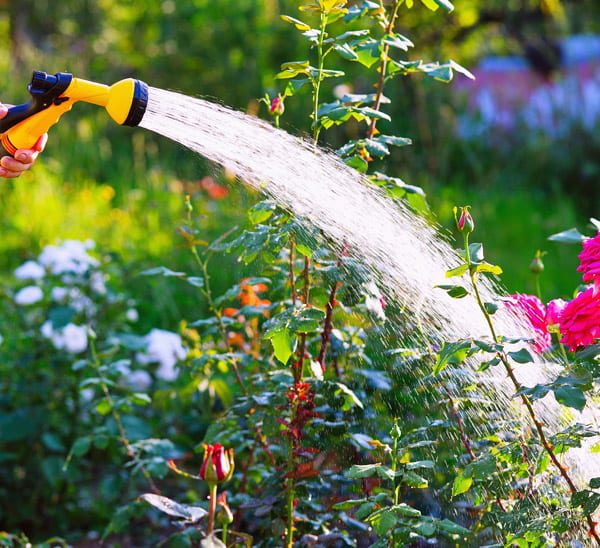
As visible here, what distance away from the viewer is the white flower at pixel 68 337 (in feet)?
8.13

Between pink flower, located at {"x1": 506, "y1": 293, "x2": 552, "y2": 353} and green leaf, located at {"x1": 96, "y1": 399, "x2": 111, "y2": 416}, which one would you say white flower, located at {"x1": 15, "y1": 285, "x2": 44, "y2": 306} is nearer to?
green leaf, located at {"x1": 96, "y1": 399, "x2": 111, "y2": 416}

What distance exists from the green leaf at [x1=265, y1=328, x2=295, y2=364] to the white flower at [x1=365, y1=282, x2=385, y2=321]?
0.17 metres

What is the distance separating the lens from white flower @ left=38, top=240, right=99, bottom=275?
263 centimetres

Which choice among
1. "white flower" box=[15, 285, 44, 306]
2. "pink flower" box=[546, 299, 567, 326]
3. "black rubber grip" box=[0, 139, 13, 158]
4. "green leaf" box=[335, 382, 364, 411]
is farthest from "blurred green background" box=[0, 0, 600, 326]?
"pink flower" box=[546, 299, 567, 326]

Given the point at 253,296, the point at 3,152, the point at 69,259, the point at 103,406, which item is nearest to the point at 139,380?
the point at 69,259

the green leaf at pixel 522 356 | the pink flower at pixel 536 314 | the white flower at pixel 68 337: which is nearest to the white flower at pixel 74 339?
the white flower at pixel 68 337

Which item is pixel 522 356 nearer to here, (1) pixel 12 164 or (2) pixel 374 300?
(2) pixel 374 300

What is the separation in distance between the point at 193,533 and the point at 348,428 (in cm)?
33

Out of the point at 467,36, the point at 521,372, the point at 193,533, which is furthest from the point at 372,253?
the point at 467,36

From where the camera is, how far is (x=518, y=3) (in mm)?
7090

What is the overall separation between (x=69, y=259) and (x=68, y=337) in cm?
26

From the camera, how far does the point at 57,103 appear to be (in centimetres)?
166

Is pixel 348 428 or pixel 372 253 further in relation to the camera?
pixel 348 428

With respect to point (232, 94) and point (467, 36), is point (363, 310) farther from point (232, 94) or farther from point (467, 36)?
point (467, 36)
